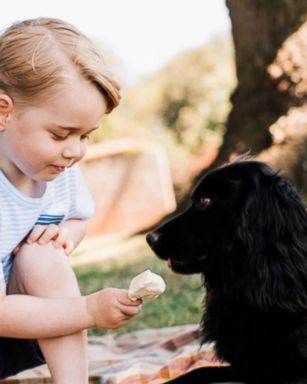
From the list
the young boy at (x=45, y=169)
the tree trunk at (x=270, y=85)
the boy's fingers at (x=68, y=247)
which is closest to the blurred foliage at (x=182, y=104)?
the tree trunk at (x=270, y=85)

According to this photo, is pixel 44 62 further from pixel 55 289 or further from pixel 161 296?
pixel 161 296

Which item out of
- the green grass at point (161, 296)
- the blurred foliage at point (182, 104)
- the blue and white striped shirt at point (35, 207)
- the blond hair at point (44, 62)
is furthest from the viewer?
the blurred foliage at point (182, 104)

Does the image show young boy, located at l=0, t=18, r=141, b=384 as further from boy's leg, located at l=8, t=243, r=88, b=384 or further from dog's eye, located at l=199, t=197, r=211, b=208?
dog's eye, located at l=199, t=197, r=211, b=208

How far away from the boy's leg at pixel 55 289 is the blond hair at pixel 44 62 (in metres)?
0.44

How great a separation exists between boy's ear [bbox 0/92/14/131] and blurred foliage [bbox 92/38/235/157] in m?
8.83

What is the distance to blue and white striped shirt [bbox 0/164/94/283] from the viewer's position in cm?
225

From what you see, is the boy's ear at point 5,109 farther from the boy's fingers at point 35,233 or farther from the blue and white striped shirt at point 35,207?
the boy's fingers at point 35,233

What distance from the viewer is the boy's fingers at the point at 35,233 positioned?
7.57 feet

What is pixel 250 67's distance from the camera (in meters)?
6.98

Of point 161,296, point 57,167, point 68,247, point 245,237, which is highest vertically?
point 57,167

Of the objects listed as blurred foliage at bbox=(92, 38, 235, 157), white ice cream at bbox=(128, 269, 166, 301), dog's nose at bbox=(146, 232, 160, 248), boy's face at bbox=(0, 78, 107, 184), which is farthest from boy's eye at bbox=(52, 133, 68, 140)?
blurred foliage at bbox=(92, 38, 235, 157)

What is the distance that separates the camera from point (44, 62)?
2127mm

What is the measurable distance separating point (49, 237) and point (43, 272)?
0.14 meters

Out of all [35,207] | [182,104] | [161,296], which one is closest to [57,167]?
[35,207]
